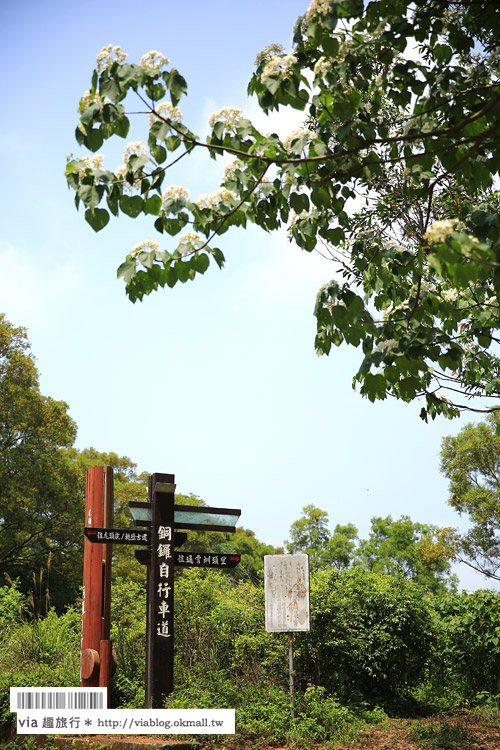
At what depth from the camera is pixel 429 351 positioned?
3402mm

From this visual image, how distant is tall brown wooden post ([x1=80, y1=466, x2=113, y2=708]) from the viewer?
7.81 metres

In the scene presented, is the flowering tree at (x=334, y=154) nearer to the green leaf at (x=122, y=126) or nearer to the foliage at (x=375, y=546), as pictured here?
the green leaf at (x=122, y=126)

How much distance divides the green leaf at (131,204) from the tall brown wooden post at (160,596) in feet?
16.6

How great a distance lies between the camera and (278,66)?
3430 mm

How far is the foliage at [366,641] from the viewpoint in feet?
29.4

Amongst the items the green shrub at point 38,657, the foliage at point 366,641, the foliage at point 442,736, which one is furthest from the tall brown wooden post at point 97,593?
the foliage at point 442,736

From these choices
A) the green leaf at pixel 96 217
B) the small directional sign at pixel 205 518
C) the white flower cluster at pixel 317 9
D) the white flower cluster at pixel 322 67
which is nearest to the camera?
the white flower cluster at pixel 317 9

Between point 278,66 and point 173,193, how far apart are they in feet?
2.73

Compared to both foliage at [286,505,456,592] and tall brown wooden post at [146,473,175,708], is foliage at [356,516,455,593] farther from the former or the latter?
tall brown wooden post at [146,473,175,708]

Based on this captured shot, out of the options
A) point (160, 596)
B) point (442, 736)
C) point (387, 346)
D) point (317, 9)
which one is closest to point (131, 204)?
point (317, 9)

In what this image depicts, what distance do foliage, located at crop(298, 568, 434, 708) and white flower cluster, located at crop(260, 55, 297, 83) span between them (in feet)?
23.6

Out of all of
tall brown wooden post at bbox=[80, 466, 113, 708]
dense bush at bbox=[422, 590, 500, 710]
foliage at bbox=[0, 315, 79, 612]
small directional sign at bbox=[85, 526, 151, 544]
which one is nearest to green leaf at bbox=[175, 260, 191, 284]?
small directional sign at bbox=[85, 526, 151, 544]

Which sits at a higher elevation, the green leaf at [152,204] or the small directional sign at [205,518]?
the green leaf at [152,204]

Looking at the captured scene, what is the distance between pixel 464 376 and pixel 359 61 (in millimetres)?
3333
